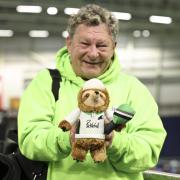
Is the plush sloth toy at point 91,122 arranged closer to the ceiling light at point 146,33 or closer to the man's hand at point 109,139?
the man's hand at point 109,139

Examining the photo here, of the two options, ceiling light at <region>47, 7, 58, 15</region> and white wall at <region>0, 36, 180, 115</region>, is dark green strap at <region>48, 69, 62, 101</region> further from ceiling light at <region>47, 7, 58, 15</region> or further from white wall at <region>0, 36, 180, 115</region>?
white wall at <region>0, 36, 180, 115</region>

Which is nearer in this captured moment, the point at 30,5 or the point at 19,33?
the point at 30,5

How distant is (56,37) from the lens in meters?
17.2

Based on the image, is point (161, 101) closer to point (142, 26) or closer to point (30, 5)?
point (142, 26)

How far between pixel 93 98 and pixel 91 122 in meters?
0.07

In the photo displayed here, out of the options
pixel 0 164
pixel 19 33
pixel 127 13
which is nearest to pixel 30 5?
pixel 127 13

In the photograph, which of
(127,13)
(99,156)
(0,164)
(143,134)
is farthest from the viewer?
(127,13)

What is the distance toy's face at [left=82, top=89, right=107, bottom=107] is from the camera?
1.59 meters

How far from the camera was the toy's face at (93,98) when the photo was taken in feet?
→ 5.21

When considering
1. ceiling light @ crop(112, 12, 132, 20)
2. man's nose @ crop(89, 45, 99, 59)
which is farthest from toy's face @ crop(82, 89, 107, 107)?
ceiling light @ crop(112, 12, 132, 20)

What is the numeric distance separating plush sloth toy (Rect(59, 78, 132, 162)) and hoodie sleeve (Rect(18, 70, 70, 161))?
0.07 meters

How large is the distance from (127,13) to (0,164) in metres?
12.2

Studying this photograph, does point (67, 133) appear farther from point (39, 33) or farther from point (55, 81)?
point (39, 33)

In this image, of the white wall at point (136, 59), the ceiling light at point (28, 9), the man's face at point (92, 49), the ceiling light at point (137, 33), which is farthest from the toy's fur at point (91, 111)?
the white wall at point (136, 59)
